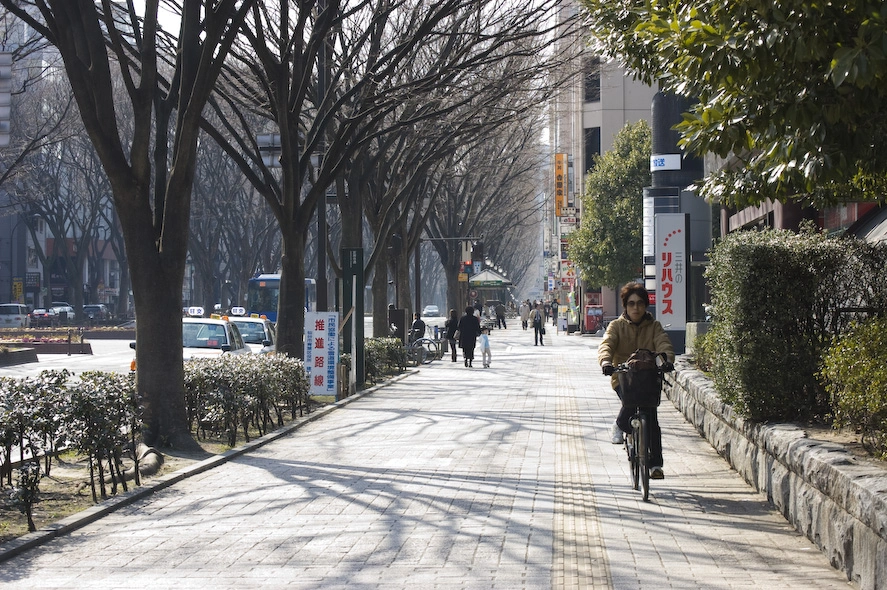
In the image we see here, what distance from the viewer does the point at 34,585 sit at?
6336mm

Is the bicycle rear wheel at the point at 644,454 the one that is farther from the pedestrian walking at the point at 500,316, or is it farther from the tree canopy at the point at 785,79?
the pedestrian walking at the point at 500,316

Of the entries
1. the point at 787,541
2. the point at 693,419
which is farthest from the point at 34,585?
the point at 693,419

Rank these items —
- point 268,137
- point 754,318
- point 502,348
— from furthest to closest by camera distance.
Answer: point 502,348
point 268,137
point 754,318

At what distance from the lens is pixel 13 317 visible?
5794cm

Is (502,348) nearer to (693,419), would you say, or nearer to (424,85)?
(424,85)

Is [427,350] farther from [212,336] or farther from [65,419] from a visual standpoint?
[65,419]

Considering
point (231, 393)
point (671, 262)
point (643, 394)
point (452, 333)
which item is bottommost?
point (231, 393)

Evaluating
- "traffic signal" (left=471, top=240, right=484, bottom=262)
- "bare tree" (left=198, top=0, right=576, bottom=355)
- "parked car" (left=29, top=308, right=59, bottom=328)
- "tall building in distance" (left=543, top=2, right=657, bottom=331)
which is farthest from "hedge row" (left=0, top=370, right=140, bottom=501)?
"parked car" (left=29, top=308, right=59, bottom=328)

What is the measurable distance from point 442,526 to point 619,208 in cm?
4051

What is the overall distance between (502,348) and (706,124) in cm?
3634

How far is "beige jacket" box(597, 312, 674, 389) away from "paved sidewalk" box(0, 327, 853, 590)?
3.75 ft

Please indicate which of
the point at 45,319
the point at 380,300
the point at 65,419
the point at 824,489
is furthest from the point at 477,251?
the point at 824,489

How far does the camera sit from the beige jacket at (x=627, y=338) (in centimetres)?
927

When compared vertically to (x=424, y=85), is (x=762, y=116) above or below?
below
